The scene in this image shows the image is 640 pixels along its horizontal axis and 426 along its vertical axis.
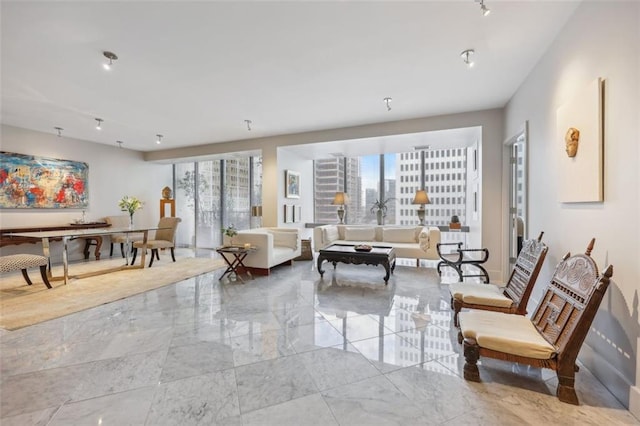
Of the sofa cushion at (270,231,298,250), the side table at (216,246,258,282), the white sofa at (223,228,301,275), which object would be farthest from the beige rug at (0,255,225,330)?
the sofa cushion at (270,231,298,250)

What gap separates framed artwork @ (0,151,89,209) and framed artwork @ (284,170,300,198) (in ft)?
15.0

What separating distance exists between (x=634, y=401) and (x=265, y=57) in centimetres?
375

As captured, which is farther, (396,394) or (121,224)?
(121,224)

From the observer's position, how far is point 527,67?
10.2 feet

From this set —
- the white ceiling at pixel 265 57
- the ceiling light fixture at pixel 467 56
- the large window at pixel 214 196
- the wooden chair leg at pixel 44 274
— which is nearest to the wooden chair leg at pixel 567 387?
the white ceiling at pixel 265 57

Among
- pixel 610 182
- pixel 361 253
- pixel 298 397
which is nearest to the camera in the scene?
pixel 298 397

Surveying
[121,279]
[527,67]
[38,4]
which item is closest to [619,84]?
[527,67]

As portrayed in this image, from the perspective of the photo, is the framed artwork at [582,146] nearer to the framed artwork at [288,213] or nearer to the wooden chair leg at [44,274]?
the framed artwork at [288,213]

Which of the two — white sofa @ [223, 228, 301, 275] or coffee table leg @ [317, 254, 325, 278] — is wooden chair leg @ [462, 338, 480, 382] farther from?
white sofa @ [223, 228, 301, 275]

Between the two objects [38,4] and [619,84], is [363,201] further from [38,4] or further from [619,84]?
[38,4]

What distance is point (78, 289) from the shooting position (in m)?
3.92

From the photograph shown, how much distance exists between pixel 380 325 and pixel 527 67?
3236 mm

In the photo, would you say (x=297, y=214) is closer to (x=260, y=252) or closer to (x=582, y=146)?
(x=260, y=252)

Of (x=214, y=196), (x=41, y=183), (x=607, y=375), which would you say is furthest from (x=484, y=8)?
(x=41, y=183)
